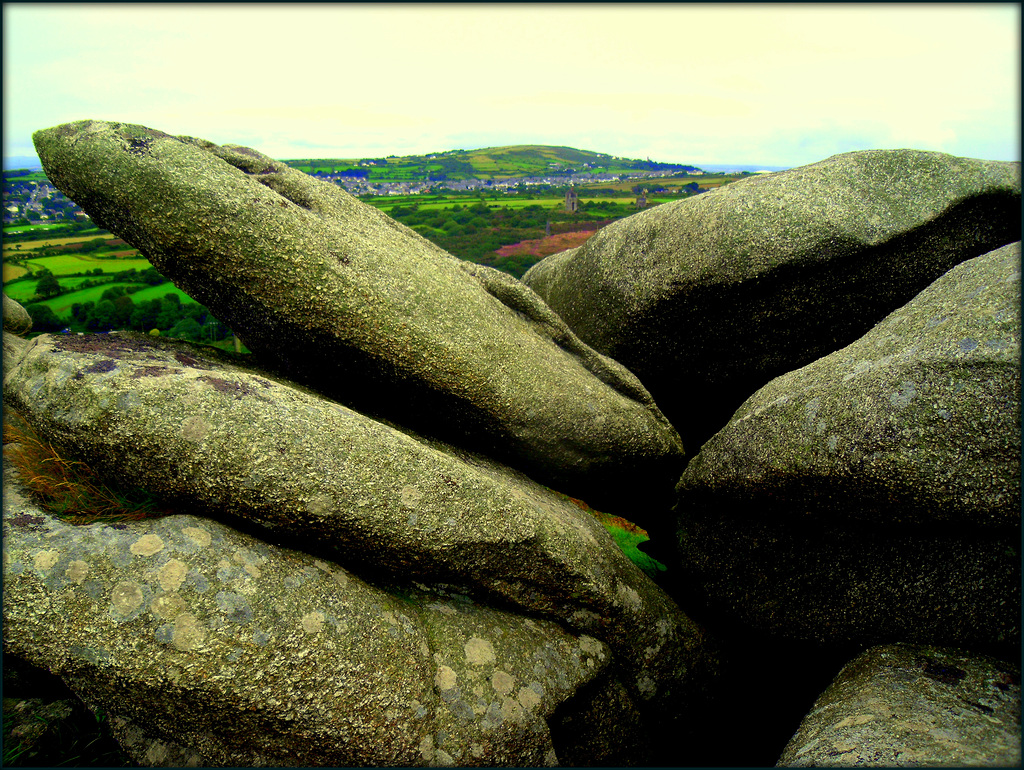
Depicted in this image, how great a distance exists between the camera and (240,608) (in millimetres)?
5797

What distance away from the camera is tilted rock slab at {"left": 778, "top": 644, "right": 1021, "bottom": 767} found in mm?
5395

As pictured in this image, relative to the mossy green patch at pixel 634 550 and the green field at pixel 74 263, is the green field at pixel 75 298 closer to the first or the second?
the green field at pixel 74 263

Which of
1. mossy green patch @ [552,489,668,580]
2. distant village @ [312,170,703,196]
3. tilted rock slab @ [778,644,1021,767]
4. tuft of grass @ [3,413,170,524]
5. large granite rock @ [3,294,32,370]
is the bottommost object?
mossy green patch @ [552,489,668,580]

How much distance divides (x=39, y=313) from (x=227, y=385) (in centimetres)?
4505

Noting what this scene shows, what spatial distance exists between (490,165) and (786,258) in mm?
114447

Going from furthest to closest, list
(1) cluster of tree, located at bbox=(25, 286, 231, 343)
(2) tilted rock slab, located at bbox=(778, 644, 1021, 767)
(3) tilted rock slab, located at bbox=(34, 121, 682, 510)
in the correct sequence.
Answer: (1) cluster of tree, located at bbox=(25, 286, 231, 343), (3) tilted rock slab, located at bbox=(34, 121, 682, 510), (2) tilted rock slab, located at bbox=(778, 644, 1021, 767)

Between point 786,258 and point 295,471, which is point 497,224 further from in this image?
point 295,471

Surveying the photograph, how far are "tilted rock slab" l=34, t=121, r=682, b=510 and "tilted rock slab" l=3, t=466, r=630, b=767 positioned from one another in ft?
9.62

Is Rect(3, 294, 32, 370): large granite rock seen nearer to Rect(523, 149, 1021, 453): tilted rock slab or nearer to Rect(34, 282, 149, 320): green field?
Rect(523, 149, 1021, 453): tilted rock slab

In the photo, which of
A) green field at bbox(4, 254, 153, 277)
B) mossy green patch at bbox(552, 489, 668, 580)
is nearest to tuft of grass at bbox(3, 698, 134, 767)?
mossy green patch at bbox(552, 489, 668, 580)

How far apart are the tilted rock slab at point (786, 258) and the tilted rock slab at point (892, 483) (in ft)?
8.05

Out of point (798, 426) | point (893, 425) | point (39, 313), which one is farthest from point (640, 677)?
→ point (39, 313)

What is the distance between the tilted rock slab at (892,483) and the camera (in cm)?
616

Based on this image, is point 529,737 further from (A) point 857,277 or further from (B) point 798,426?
(A) point 857,277
